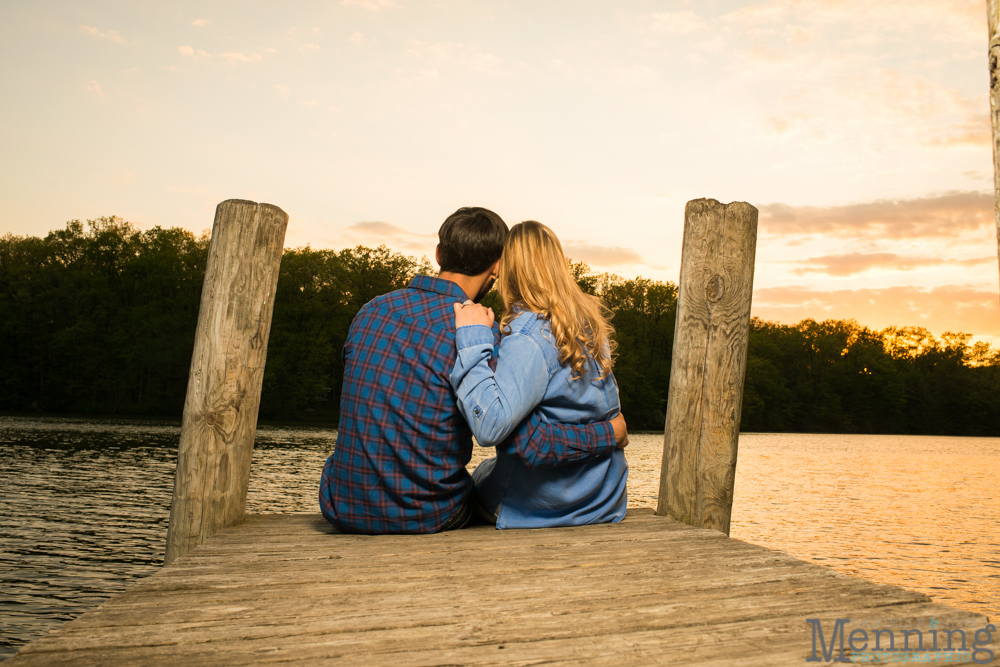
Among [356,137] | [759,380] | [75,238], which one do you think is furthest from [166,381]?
[759,380]

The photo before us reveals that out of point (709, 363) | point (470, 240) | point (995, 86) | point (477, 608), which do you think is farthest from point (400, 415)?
point (995, 86)

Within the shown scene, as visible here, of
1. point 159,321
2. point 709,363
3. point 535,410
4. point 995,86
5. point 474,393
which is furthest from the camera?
point 159,321

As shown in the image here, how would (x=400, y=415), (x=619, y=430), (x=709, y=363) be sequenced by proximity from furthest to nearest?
(x=709, y=363)
(x=619, y=430)
(x=400, y=415)

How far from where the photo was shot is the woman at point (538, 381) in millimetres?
2893

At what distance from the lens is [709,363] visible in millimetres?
3930

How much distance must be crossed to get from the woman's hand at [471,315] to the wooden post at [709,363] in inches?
54.6

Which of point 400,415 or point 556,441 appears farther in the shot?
point 556,441

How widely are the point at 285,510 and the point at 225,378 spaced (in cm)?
1062

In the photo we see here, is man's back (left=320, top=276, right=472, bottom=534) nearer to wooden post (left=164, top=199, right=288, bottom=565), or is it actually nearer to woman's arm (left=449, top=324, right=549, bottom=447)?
woman's arm (left=449, top=324, right=549, bottom=447)

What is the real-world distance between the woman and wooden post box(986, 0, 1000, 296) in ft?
5.73

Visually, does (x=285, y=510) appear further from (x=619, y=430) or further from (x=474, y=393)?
(x=474, y=393)

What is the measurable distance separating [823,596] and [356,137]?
27491 millimetres

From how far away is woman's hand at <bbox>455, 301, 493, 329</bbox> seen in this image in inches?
117

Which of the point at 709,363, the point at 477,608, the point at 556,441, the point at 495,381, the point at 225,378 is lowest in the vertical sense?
the point at 477,608
